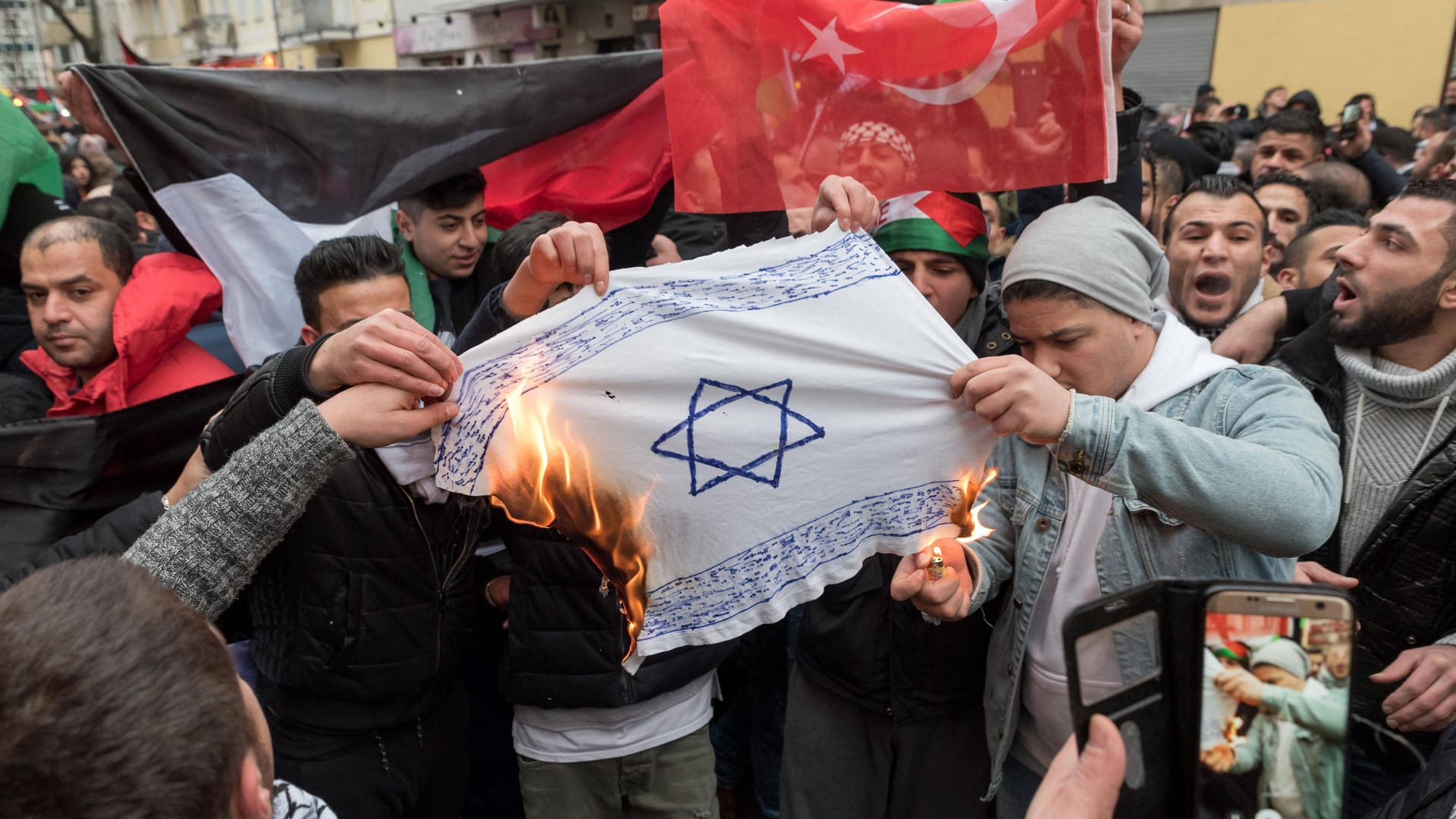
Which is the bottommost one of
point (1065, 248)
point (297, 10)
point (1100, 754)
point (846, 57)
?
point (1100, 754)

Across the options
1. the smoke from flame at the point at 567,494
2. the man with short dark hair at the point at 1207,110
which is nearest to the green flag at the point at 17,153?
the smoke from flame at the point at 567,494

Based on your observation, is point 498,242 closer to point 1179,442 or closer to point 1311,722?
point 1179,442

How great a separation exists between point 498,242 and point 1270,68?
52.6 ft

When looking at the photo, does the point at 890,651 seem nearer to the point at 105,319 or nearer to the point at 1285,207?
the point at 105,319

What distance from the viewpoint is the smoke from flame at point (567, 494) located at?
174 cm

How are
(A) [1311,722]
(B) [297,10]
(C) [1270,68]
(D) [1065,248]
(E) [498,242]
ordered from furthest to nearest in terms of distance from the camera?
1. (B) [297,10]
2. (C) [1270,68]
3. (E) [498,242]
4. (D) [1065,248]
5. (A) [1311,722]

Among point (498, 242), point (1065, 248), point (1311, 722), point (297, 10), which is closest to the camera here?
point (1311, 722)

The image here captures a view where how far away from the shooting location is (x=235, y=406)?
197cm

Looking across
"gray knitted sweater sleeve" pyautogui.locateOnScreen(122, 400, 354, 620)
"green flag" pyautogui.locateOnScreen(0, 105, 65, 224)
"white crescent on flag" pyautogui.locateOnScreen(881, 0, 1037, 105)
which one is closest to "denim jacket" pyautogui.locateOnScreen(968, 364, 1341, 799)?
"white crescent on flag" pyautogui.locateOnScreen(881, 0, 1037, 105)

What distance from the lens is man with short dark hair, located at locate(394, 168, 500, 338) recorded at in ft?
11.7

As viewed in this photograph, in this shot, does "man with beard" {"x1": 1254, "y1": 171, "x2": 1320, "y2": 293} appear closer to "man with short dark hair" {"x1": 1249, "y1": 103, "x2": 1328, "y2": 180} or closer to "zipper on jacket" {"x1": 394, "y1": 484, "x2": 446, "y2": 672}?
"man with short dark hair" {"x1": 1249, "y1": 103, "x2": 1328, "y2": 180}

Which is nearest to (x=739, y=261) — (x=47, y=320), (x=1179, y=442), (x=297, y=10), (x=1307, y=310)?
(x=1179, y=442)

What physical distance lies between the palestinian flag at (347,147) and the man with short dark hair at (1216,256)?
1.94 m

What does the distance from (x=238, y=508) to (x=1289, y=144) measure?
6.57m
